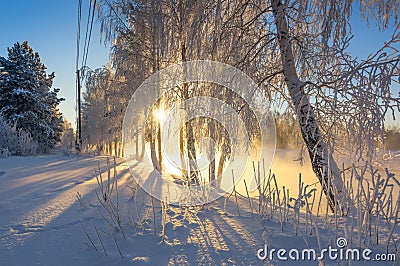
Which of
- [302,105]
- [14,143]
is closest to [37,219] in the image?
[302,105]

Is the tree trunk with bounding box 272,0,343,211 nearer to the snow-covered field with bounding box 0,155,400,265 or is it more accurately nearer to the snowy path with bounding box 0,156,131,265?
the snow-covered field with bounding box 0,155,400,265

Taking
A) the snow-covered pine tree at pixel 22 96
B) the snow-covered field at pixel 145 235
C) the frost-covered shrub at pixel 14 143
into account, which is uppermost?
the snow-covered pine tree at pixel 22 96

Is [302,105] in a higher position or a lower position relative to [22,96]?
lower

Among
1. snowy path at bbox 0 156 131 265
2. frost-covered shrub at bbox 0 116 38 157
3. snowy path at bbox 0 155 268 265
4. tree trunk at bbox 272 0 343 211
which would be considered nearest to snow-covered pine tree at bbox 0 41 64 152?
frost-covered shrub at bbox 0 116 38 157

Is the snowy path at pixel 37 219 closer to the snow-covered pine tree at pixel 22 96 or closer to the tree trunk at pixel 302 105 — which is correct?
the tree trunk at pixel 302 105

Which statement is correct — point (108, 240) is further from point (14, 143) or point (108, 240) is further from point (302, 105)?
point (14, 143)

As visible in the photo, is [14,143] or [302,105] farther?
[14,143]

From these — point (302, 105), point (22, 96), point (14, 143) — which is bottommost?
point (14, 143)


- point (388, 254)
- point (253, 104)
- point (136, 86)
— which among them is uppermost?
point (136, 86)

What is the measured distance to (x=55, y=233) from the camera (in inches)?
65.9

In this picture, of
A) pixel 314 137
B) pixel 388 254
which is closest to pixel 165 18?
pixel 314 137

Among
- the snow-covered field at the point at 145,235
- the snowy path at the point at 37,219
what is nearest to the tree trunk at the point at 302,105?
the snow-covered field at the point at 145,235

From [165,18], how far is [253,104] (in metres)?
2.84

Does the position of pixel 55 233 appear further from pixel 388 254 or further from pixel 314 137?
pixel 314 137
